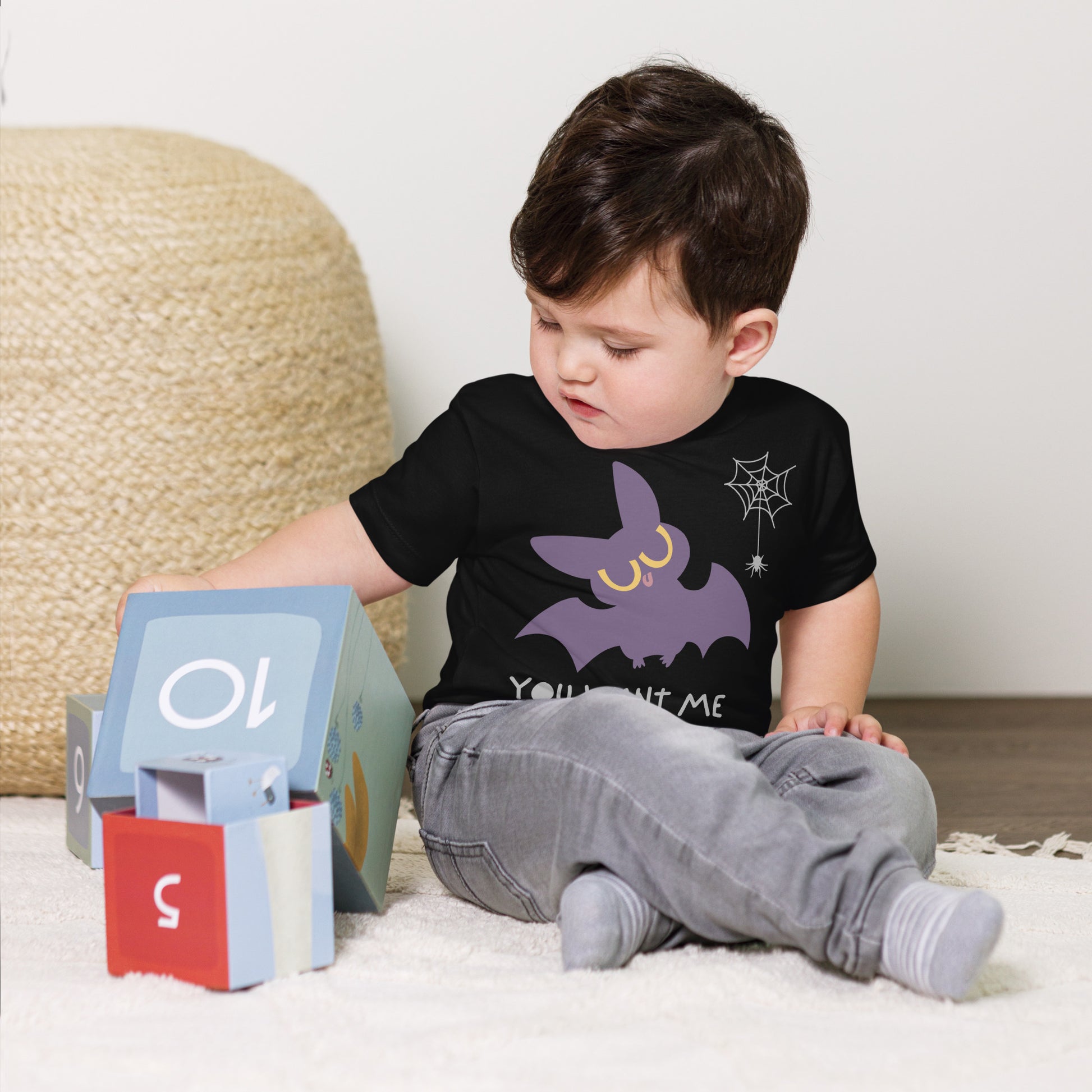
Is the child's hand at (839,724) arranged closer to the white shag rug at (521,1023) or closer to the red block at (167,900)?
the white shag rug at (521,1023)

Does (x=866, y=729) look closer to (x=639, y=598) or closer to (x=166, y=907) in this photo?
(x=639, y=598)

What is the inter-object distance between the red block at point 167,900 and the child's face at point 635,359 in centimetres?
41

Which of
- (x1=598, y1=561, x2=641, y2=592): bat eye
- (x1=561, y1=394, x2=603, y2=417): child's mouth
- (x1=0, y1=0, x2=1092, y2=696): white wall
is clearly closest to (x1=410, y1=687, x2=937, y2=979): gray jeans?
(x1=598, y1=561, x2=641, y2=592): bat eye

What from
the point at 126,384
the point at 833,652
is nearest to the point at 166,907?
the point at 833,652

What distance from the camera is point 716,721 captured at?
914 mm

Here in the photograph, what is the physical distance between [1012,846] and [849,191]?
3.31 feet

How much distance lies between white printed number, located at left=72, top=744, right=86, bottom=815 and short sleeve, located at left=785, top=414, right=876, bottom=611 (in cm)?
59

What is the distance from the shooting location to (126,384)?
46.2 inches

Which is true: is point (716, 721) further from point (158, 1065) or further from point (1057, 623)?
point (1057, 623)

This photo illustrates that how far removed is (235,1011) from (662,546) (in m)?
0.45

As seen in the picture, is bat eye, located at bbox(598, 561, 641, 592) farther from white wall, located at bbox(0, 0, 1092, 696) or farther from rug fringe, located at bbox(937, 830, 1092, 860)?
white wall, located at bbox(0, 0, 1092, 696)

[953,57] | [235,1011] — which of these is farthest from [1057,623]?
[235,1011]

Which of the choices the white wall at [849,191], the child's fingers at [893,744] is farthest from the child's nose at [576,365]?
the white wall at [849,191]

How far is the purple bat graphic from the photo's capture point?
90 cm
